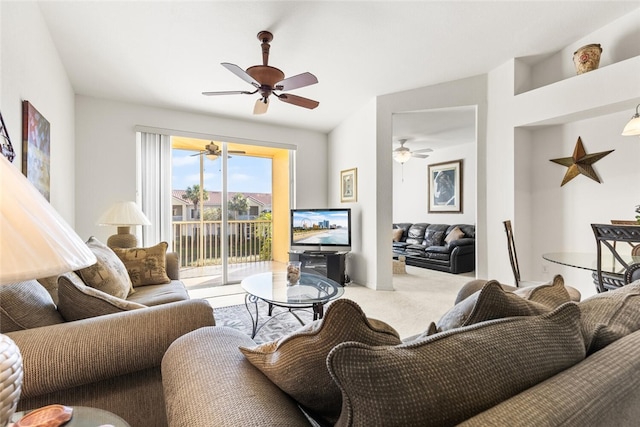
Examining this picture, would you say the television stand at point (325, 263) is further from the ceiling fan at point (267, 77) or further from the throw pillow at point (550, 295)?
the throw pillow at point (550, 295)

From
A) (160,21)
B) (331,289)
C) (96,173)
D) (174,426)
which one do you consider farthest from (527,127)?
(96,173)

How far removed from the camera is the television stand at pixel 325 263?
4.31 meters

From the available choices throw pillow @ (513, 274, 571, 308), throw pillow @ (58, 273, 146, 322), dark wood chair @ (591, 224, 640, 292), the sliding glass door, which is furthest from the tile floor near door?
throw pillow @ (58, 273, 146, 322)

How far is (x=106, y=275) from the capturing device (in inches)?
73.3

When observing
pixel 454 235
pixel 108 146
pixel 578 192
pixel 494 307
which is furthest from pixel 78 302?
pixel 454 235

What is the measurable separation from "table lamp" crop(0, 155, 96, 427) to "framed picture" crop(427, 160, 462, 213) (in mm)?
6343

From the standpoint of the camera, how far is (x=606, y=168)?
321 centimetres

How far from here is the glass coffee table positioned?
219 cm

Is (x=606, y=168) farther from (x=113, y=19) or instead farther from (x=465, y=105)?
(x=113, y=19)

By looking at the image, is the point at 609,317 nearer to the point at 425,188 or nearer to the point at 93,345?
the point at 93,345

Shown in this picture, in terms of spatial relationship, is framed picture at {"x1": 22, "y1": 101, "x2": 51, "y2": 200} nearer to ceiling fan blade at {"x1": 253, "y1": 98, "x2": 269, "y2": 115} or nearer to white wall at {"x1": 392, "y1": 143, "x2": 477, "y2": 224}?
ceiling fan blade at {"x1": 253, "y1": 98, "x2": 269, "y2": 115}

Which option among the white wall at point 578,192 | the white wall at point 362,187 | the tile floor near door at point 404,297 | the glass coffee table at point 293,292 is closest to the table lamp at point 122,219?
the tile floor near door at point 404,297

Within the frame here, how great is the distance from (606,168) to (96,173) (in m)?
5.78

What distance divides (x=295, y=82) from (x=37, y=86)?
6.14 feet
